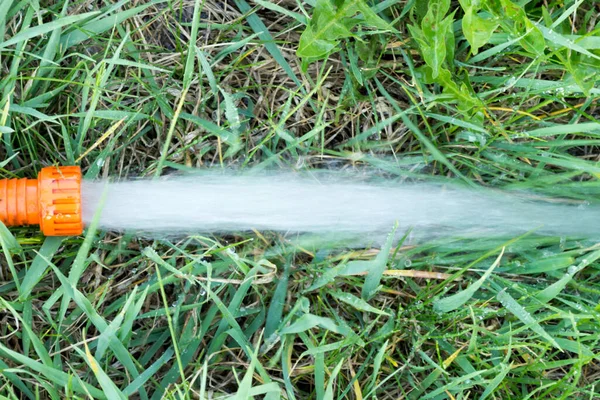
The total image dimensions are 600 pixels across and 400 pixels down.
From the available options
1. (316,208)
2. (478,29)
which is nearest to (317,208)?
(316,208)

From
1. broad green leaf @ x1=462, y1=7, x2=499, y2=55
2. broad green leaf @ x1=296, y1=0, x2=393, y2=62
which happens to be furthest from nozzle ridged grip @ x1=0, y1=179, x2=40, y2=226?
broad green leaf @ x1=462, y1=7, x2=499, y2=55

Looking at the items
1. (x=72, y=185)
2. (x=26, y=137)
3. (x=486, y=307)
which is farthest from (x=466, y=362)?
(x=26, y=137)

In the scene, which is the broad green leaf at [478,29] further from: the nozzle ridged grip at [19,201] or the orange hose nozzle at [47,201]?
the nozzle ridged grip at [19,201]

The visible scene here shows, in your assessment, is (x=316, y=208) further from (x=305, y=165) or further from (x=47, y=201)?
(x=47, y=201)

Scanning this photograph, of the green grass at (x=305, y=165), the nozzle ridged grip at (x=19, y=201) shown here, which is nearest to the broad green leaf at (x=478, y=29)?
the green grass at (x=305, y=165)

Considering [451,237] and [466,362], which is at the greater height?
[451,237]

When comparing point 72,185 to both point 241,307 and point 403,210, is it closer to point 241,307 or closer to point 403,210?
point 241,307

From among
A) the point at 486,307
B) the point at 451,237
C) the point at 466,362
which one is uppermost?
the point at 451,237
